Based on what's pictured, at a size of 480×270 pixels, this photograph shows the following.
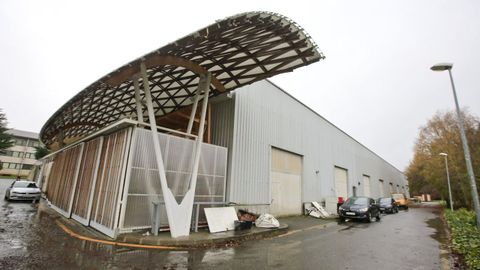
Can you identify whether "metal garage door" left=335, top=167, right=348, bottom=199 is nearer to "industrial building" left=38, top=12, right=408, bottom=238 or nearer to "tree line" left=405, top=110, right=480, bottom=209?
"industrial building" left=38, top=12, right=408, bottom=238

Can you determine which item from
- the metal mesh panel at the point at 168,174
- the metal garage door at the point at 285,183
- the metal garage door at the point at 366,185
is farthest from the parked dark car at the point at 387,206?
the metal mesh panel at the point at 168,174

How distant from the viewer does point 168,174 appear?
9.62 meters

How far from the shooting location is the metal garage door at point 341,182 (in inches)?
966

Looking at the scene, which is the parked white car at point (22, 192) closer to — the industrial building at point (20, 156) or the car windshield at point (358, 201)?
the car windshield at point (358, 201)

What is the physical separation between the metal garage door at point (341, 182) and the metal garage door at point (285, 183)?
8.41 m

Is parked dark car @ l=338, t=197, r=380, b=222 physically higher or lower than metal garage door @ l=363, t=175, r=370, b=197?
lower

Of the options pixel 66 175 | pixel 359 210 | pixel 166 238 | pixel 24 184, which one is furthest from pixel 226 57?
pixel 24 184

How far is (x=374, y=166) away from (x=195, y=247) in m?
39.6

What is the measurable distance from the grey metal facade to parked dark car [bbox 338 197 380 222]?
2.90 meters

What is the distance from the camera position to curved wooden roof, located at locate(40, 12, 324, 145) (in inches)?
314

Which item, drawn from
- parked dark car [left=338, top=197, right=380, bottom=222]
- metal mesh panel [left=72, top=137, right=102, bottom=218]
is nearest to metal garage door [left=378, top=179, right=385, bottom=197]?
parked dark car [left=338, top=197, right=380, bottom=222]

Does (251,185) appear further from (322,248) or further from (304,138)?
(304,138)

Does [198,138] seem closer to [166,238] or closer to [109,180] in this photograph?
[109,180]

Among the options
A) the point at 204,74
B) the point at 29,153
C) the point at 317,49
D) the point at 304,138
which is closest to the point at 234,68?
the point at 204,74
